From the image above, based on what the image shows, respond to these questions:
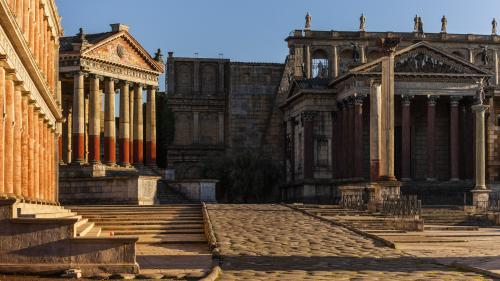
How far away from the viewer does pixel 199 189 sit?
5569 cm

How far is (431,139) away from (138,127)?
20560 mm

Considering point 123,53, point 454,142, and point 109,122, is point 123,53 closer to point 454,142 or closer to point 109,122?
point 109,122

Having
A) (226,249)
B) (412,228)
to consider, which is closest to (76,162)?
(412,228)

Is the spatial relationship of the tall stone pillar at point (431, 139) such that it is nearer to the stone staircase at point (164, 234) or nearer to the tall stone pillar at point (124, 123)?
the tall stone pillar at point (124, 123)

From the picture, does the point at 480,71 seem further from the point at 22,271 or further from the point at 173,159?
the point at 22,271

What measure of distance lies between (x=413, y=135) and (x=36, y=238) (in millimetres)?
57659

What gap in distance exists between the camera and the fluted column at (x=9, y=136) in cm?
2409

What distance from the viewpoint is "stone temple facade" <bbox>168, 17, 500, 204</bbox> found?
2645 inches

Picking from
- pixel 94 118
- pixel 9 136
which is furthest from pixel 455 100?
pixel 9 136

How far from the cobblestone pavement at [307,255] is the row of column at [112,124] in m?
24.2

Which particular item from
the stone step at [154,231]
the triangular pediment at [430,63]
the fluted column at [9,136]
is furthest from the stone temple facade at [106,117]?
the fluted column at [9,136]

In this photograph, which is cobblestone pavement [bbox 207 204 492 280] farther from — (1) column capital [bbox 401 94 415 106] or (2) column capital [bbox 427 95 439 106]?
(2) column capital [bbox 427 95 439 106]

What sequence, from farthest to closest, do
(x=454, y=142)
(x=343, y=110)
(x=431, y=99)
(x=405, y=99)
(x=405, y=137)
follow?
(x=343, y=110), (x=431, y=99), (x=454, y=142), (x=405, y=99), (x=405, y=137)

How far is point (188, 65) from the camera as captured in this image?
274 feet
